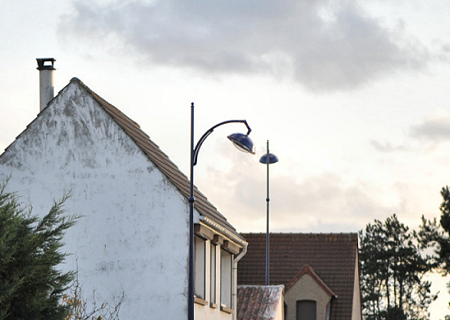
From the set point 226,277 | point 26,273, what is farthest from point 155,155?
point 26,273

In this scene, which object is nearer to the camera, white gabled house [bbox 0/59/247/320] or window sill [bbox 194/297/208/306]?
white gabled house [bbox 0/59/247/320]

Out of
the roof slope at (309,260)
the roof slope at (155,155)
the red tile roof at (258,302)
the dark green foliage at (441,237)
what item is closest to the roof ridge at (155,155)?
the roof slope at (155,155)

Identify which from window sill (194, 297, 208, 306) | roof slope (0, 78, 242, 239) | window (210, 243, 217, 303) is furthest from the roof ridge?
window sill (194, 297, 208, 306)

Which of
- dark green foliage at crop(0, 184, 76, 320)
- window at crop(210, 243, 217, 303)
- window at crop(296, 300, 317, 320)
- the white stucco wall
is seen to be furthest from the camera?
window at crop(296, 300, 317, 320)

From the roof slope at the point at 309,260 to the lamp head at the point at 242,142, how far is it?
24.8 meters

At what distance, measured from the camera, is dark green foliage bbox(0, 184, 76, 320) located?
1224 cm

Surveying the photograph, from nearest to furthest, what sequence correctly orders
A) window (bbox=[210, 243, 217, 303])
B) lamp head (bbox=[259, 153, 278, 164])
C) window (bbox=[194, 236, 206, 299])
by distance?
window (bbox=[194, 236, 206, 299])
window (bbox=[210, 243, 217, 303])
lamp head (bbox=[259, 153, 278, 164])

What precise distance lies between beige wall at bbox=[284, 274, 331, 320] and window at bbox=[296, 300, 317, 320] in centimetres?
25

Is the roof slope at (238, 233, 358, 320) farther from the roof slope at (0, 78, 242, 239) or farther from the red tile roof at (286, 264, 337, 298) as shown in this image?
the roof slope at (0, 78, 242, 239)

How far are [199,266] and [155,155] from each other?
3147mm

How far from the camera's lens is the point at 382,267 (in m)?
71.4

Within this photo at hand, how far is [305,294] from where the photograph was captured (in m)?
43.5

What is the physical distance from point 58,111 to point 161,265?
4.70 m

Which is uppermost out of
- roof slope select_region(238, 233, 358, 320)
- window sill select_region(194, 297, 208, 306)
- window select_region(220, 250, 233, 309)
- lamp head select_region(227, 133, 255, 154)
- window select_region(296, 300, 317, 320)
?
lamp head select_region(227, 133, 255, 154)
